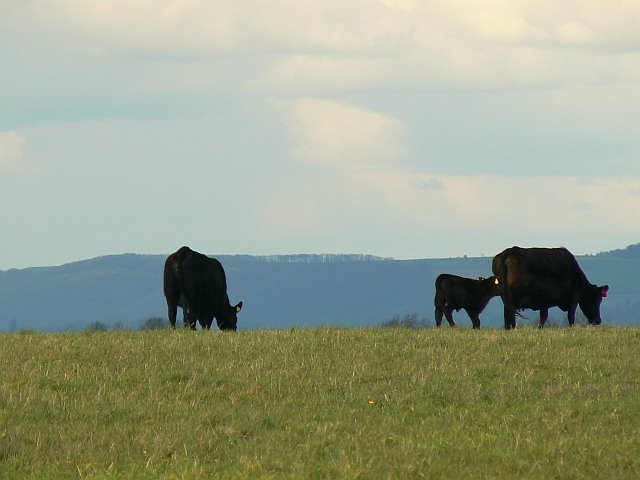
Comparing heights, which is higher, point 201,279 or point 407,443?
point 201,279

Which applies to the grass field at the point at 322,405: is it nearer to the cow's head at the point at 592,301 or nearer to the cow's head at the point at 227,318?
the cow's head at the point at 592,301

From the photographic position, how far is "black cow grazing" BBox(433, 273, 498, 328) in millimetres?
31562

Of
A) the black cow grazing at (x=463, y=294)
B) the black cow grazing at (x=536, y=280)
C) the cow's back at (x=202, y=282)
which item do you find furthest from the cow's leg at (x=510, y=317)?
the cow's back at (x=202, y=282)

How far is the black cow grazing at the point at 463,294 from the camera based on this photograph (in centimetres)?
3156

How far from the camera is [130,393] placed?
16219 millimetres

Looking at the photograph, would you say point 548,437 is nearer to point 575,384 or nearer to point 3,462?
point 575,384

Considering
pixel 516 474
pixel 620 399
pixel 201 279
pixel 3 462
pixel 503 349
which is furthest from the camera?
pixel 201 279

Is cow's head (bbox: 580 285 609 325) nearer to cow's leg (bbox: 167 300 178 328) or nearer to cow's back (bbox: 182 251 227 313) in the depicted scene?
cow's back (bbox: 182 251 227 313)

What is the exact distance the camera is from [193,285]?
28.5 metres

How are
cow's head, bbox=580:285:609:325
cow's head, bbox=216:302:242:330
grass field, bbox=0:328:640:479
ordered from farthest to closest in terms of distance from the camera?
cow's head, bbox=216:302:242:330
cow's head, bbox=580:285:609:325
grass field, bbox=0:328:640:479

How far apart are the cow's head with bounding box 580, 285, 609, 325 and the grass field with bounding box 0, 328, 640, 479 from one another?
7.35 meters

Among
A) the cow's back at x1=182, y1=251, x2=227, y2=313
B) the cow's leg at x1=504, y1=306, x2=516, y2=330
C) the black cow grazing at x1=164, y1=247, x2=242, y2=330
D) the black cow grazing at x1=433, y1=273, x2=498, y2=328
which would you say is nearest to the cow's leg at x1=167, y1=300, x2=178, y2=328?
the black cow grazing at x1=164, y1=247, x2=242, y2=330

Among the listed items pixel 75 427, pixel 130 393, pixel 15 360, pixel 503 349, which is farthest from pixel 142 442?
pixel 503 349

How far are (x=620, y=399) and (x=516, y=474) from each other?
163 inches
